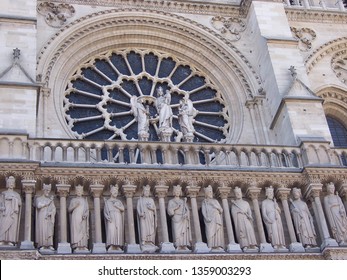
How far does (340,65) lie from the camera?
16281mm

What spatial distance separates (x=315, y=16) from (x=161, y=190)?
7.41 metres

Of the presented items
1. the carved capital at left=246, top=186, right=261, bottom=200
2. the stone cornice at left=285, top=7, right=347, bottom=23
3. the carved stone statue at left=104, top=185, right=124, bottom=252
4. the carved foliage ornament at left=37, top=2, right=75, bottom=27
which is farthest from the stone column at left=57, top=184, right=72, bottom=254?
the stone cornice at left=285, top=7, right=347, bottom=23

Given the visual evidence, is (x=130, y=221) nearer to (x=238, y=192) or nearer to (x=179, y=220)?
(x=179, y=220)

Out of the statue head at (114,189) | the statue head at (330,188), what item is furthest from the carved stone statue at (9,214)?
the statue head at (330,188)

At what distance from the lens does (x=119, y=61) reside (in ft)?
50.1

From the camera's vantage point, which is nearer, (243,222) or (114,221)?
(114,221)

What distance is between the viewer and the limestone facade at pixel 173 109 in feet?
36.8

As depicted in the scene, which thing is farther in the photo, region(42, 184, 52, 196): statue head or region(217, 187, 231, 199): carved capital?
region(217, 187, 231, 199): carved capital

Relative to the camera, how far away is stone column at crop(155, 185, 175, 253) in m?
10.8

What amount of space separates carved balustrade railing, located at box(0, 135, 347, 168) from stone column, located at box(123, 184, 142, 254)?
1.98ft

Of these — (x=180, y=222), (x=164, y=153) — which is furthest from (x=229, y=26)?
(x=180, y=222)

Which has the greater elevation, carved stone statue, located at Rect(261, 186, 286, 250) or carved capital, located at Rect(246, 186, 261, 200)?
carved capital, located at Rect(246, 186, 261, 200)

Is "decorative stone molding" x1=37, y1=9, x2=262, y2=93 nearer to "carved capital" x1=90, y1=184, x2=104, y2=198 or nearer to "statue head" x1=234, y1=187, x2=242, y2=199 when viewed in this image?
"carved capital" x1=90, y1=184, x2=104, y2=198
